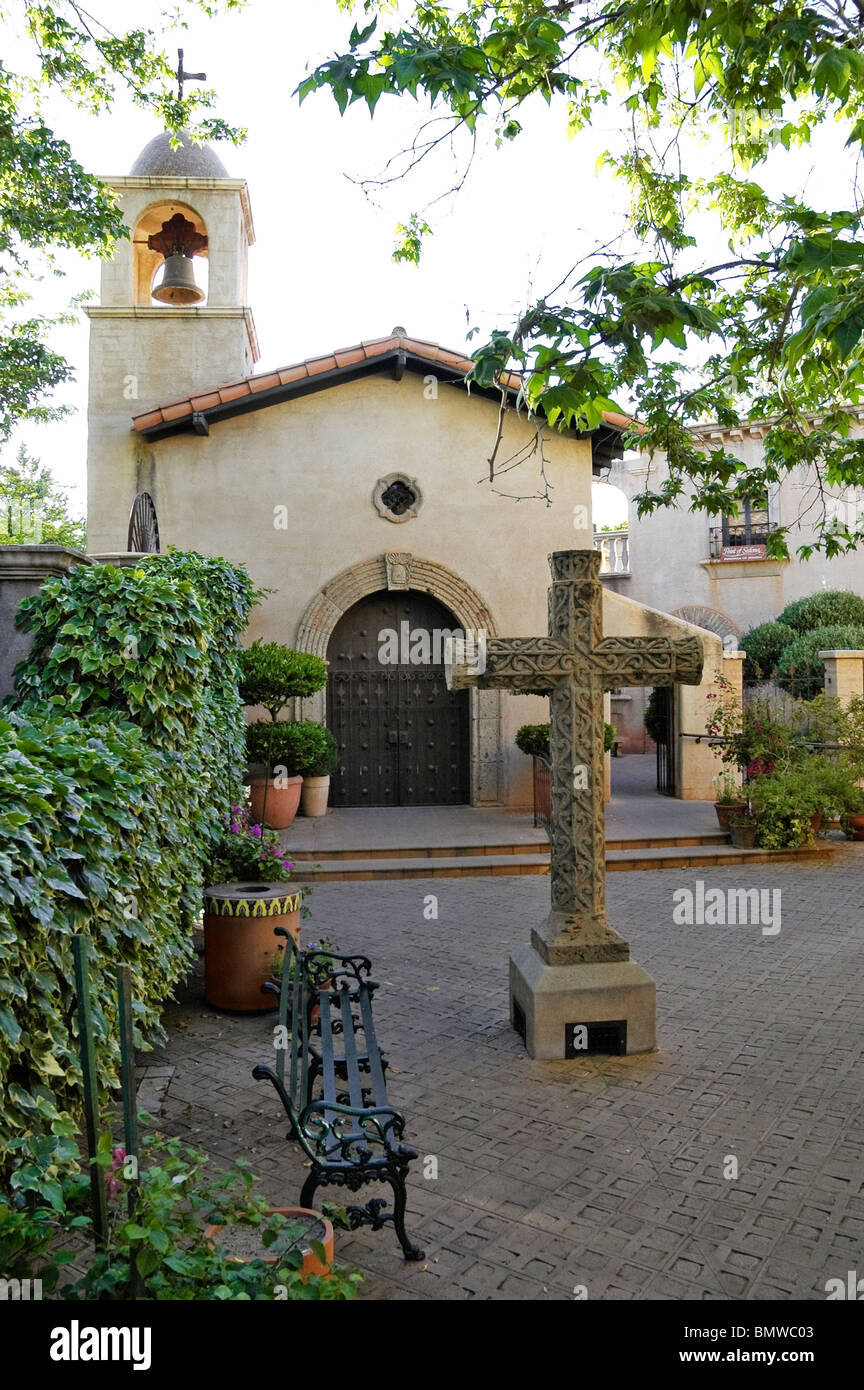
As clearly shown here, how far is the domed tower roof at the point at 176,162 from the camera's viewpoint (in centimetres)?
1402

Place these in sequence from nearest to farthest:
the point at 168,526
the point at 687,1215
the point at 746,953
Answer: the point at 687,1215
the point at 746,953
the point at 168,526

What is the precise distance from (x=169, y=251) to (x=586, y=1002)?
Result: 44.6 feet

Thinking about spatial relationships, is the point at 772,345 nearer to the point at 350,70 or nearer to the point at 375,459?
the point at 350,70

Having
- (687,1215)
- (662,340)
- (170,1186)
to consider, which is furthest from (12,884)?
(662,340)

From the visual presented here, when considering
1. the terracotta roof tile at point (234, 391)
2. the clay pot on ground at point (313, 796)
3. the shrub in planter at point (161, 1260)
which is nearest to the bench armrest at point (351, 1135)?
the shrub in planter at point (161, 1260)

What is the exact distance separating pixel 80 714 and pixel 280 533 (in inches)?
316

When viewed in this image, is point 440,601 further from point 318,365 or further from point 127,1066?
point 127,1066

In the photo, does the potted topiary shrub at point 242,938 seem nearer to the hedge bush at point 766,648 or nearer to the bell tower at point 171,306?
the bell tower at point 171,306

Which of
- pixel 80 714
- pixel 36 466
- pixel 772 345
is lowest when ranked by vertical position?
pixel 80 714

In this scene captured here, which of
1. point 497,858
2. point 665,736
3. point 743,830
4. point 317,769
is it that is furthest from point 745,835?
point 317,769

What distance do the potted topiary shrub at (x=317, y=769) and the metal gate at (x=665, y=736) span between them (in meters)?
5.31

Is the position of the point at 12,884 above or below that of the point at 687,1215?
above

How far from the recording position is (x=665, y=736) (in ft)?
50.5

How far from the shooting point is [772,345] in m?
6.27
